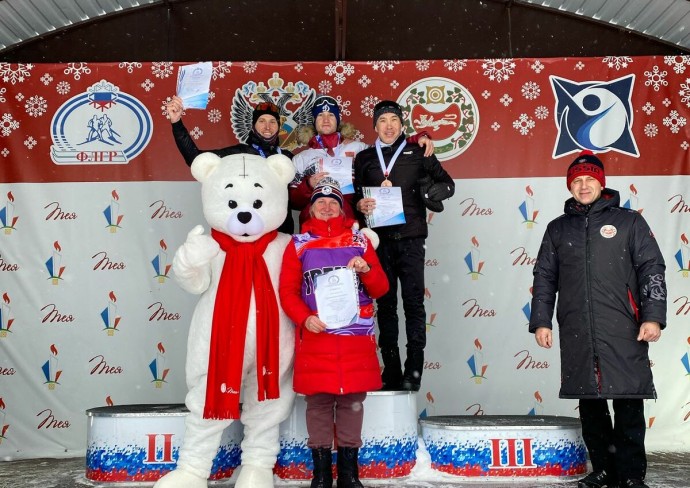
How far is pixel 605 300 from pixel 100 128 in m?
3.81

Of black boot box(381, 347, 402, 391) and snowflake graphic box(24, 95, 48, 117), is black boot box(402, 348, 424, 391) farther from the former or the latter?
snowflake graphic box(24, 95, 48, 117)

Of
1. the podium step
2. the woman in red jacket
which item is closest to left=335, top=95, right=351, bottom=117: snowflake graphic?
the woman in red jacket

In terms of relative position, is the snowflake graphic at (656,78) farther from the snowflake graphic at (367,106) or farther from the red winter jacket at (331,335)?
the red winter jacket at (331,335)

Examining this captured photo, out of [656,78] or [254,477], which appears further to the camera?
[656,78]

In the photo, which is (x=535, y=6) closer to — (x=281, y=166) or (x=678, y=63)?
(x=678, y=63)

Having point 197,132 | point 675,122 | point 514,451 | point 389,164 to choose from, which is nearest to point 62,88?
point 197,132

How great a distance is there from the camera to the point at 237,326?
3711 mm

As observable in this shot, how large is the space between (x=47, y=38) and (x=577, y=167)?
16.8ft

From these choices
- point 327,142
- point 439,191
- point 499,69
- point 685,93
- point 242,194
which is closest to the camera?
point 242,194

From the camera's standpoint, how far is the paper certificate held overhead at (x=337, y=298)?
3.66 meters

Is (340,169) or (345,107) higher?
(345,107)

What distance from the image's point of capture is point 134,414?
3.99 meters

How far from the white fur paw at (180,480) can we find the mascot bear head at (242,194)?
3.72 ft

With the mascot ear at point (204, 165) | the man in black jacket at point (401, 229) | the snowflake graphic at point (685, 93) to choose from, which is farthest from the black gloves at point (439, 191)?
the snowflake graphic at point (685, 93)
